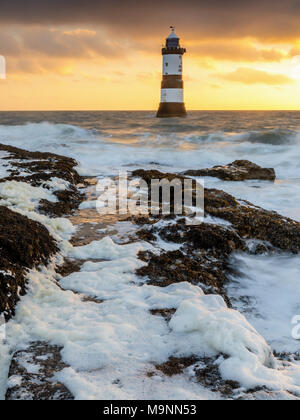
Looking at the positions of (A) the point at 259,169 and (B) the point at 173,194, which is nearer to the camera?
(B) the point at 173,194

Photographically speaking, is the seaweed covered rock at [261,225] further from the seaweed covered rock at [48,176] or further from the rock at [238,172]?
the rock at [238,172]

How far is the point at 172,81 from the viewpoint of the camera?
1335 inches

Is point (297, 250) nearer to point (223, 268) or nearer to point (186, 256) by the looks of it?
point (223, 268)

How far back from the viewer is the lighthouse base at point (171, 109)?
117 ft

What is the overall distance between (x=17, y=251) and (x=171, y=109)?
A: 1337 inches

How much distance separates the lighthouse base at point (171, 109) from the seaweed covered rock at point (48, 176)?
27372 millimetres

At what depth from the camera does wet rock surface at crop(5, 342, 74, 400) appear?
6.86ft

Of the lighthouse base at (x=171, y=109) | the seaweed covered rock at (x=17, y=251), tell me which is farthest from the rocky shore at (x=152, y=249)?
the lighthouse base at (x=171, y=109)

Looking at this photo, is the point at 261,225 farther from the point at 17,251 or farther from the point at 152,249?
the point at 17,251

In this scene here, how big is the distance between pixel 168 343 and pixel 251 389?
25.3 inches

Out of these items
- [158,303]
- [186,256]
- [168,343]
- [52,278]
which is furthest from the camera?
[186,256]

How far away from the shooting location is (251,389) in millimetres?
2191

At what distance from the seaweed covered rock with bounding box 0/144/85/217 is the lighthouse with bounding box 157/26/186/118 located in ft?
85.4

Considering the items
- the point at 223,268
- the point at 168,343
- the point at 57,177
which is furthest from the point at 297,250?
the point at 57,177
